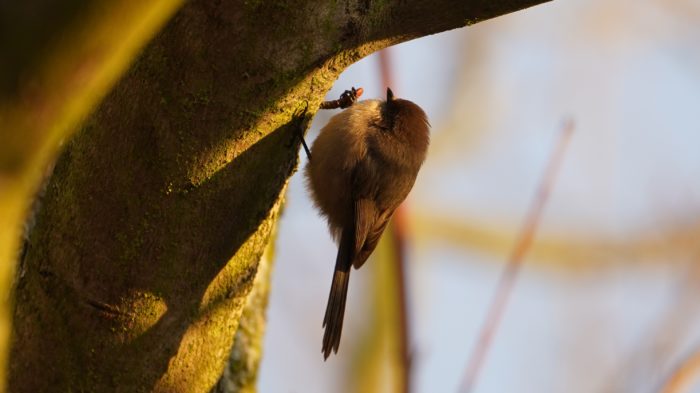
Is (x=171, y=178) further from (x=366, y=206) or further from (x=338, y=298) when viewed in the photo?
(x=366, y=206)

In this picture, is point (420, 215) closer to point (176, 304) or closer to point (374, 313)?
point (374, 313)

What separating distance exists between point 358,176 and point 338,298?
2.03 feet

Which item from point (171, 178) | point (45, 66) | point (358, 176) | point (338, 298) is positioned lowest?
point (338, 298)

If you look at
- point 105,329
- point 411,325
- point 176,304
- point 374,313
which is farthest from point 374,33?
point 374,313

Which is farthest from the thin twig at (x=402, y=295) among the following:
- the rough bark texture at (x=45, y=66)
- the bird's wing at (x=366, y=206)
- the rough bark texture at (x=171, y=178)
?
the bird's wing at (x=366, y=206)

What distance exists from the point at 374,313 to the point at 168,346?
293 cm

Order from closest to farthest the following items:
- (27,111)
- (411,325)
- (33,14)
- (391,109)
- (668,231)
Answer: (33,14) → (27,111) → (411,325) → (391,109) → (668,231)

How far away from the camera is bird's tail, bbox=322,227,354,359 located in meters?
3.43

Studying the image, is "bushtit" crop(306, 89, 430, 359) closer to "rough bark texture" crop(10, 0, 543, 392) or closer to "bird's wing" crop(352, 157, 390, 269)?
"bird's wing" crop(352, 157, 390, 269)

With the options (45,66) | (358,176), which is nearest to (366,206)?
(358,176)

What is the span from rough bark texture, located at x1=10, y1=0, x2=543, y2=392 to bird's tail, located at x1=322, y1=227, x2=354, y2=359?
1.12 meters

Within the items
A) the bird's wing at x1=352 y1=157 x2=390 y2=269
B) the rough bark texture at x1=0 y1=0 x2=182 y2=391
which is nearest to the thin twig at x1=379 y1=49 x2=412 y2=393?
the rough bark texture at x1=0 y1=0 x2=182 y2=391

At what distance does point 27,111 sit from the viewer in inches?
42.5

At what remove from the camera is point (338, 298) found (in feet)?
11.7
